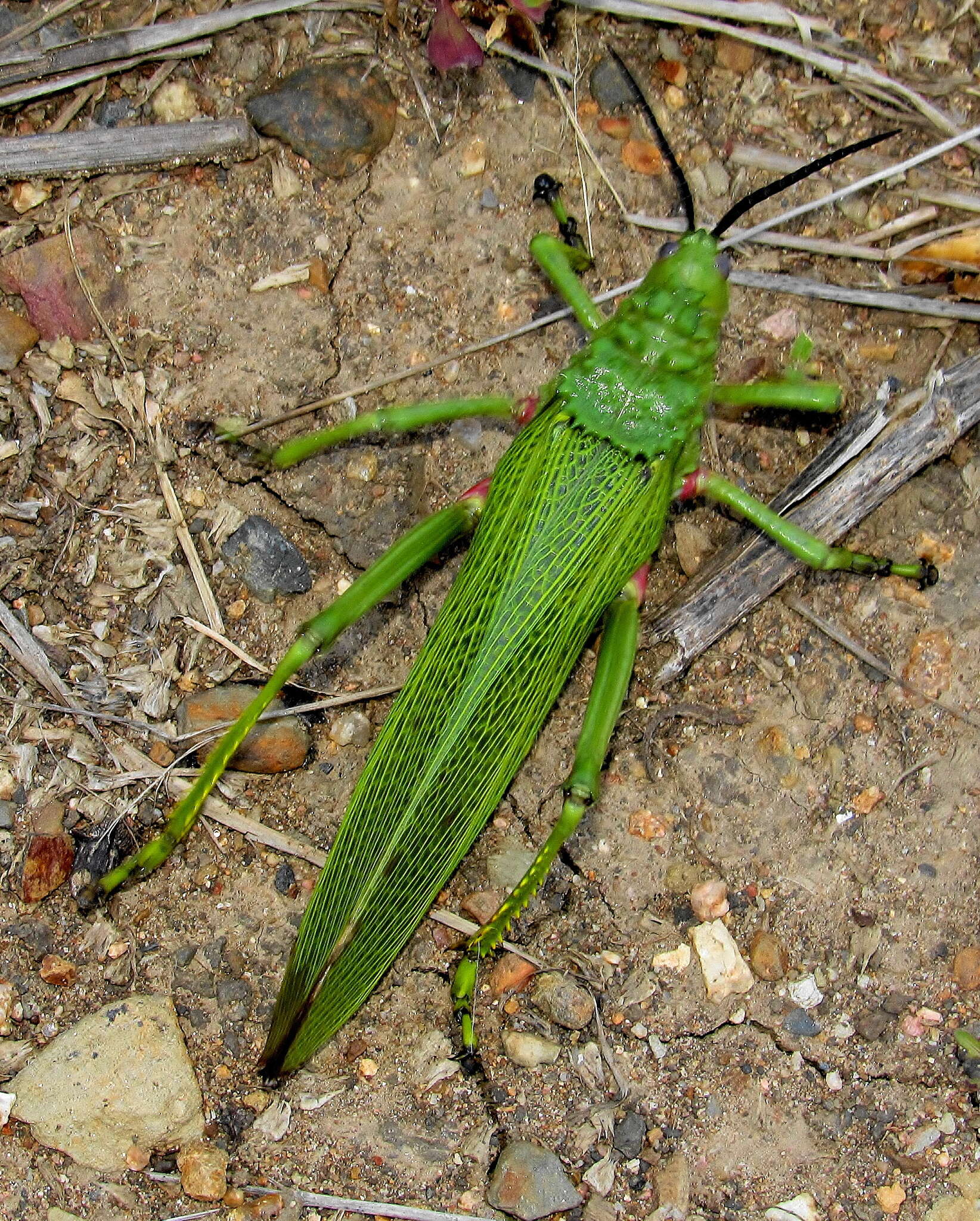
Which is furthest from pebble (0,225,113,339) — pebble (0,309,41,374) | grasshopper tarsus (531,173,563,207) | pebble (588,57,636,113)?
pebble (588,57,636,113)

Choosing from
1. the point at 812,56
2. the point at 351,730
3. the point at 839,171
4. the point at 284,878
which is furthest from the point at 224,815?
the point at 812,56

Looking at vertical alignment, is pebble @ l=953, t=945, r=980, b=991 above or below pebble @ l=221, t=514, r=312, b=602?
below

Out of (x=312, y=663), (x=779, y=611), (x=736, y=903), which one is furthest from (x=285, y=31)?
(x=736, y=903)

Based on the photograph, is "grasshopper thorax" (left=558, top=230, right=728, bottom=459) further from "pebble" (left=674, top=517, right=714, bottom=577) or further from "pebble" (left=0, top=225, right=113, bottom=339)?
"pebble" (left=0, top=225, right=113, bottom=339)

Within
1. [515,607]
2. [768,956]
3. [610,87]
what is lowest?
[768,956]

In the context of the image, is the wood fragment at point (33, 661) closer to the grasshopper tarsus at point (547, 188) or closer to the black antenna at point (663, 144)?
the grasshopper tarsus at point (547, 188)

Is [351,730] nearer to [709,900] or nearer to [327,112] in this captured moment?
[709,900]
